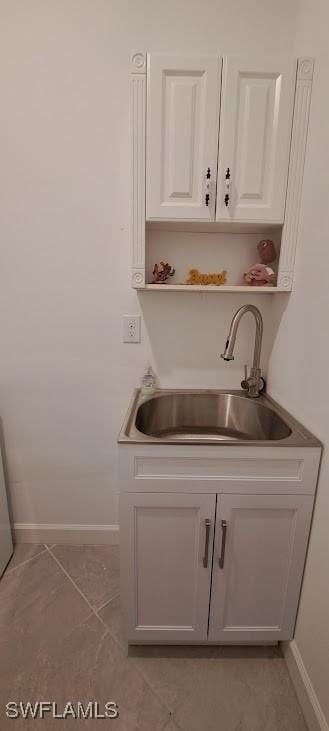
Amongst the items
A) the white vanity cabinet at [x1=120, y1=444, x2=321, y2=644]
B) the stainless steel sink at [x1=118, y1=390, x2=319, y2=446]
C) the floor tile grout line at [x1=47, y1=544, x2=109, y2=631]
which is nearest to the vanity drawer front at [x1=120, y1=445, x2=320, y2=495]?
the white vanity cabinet at [x1=120, y1=444, x2=321, y2=644]

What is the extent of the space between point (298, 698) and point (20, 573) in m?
1.26

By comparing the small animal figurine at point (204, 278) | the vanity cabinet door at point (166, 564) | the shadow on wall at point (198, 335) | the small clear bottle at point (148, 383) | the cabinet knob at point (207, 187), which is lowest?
the vanity cabinet door at point (166, 564)

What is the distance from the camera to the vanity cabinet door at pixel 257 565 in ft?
3.58

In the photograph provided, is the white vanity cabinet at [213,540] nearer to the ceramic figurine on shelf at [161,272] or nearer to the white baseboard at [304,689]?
the white baseboard at [304,689]

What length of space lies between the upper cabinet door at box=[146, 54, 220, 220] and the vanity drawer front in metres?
0.88

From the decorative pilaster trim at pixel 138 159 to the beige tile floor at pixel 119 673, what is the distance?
55.7 inches

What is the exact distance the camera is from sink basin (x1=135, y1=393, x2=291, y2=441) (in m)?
1.51

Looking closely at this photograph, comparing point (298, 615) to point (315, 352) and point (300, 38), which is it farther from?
point (300, 38)

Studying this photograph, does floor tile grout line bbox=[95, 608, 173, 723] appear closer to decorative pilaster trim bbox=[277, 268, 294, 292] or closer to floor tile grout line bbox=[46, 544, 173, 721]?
floor tile grout line bbox=[46, 544, 173, 721]

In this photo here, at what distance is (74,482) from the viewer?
171cm

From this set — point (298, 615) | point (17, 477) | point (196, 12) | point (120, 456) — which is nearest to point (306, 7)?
Answer: point (196, 12)

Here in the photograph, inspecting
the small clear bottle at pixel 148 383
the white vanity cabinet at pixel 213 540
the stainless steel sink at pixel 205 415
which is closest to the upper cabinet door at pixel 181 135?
the small clear bottle at pixel 148 383

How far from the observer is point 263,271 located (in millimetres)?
1389

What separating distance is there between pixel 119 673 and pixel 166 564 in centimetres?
44
